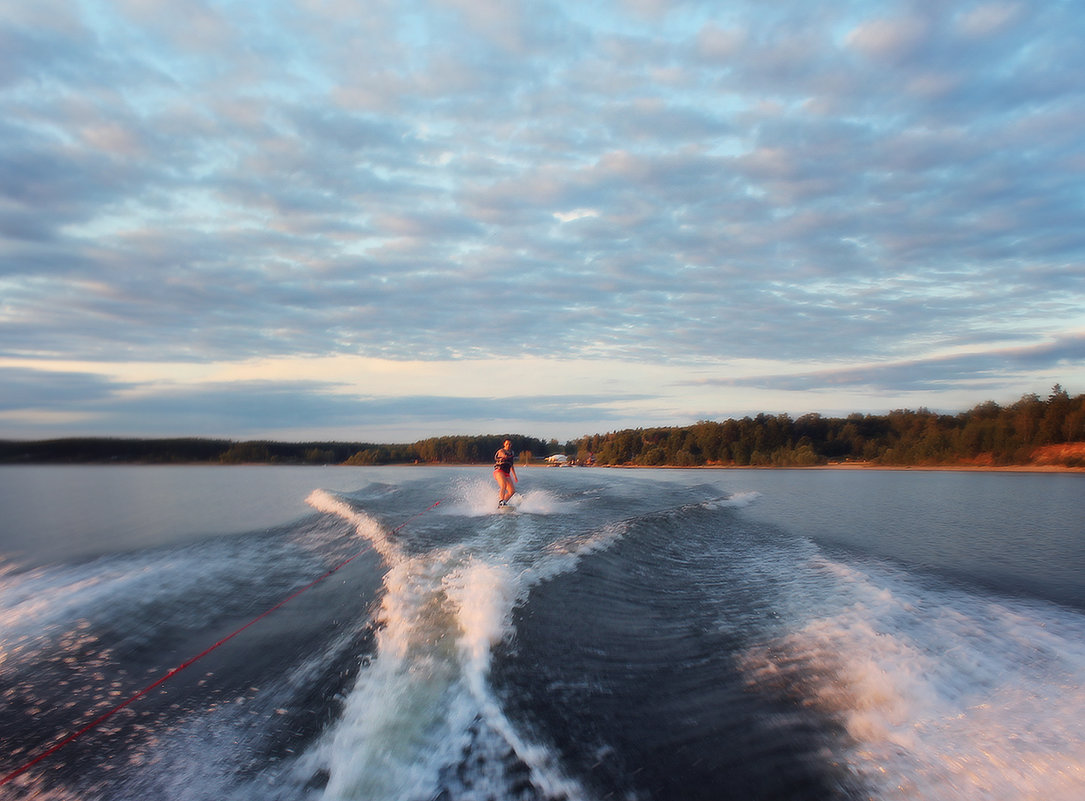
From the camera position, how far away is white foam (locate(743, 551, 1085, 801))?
3234 mm

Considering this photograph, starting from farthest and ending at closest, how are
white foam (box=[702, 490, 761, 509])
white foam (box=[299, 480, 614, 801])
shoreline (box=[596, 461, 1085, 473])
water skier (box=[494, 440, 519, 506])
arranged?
shoreline (box=[596, 461, 1085, 473])
white foam (box=[702, 490, 761, 509])
water skier (box=[494, 440, 519, 506])
white foam (box=[299, 480, 614, 801])

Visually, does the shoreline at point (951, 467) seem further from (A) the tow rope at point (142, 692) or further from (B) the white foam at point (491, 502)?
(A) the tow rope at point (142, 692)

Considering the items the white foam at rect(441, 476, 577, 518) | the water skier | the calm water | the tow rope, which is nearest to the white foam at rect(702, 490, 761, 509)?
the white foam at rect(441, 476, 577, 518)

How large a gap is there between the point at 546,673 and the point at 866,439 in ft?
302

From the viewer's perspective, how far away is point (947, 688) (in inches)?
169

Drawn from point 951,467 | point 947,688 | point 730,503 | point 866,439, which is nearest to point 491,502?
point 730,503

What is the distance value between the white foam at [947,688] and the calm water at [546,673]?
0.07 ft

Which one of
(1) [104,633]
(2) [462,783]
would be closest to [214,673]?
(1) [104,633]

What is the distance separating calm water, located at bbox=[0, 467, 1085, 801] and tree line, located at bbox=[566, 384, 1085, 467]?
64.9 metres

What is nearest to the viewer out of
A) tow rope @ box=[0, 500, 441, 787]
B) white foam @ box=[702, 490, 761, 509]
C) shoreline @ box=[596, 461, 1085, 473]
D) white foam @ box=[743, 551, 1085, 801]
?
white foam @ box=[743, 551, 1085, 801]

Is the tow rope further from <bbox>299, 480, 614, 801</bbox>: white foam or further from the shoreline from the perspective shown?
the shoreline

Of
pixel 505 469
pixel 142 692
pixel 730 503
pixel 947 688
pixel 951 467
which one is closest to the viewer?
pixel 947 688

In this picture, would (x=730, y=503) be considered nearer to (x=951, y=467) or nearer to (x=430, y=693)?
(x=430, y=693)

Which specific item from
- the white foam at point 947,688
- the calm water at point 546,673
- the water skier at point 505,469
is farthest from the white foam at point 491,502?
the white foam at point 947,688
